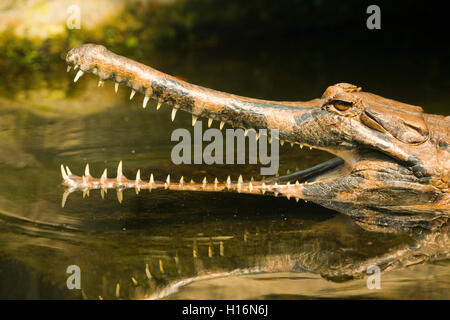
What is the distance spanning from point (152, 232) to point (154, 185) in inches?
13.8

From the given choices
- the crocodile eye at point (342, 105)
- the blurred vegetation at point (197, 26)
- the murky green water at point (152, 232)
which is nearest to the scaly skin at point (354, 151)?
the crocodile eye at point (342, 105)

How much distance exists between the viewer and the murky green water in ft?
14.6

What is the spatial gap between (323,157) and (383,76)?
4.61 m

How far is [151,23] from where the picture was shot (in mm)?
13227

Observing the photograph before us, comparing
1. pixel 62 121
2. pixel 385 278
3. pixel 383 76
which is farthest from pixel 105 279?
pixel 383 76

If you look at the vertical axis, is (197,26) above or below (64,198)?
above

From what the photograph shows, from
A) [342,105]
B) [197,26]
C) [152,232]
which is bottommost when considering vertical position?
[152,232]

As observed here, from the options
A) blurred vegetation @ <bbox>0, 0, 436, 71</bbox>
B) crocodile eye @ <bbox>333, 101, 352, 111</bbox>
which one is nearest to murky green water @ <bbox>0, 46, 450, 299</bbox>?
crocodile eye @ <bbox>333, 101, 352, 111</bbox>

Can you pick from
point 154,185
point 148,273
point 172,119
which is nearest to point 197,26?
point 154,185

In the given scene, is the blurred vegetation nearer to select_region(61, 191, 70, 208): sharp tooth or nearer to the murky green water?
the murky green water

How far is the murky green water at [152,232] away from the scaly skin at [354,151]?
241 millimetres

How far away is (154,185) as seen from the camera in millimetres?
5266

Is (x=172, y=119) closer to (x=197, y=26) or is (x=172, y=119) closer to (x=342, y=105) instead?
(x=342, y=105)

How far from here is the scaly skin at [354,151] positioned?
526 cm
